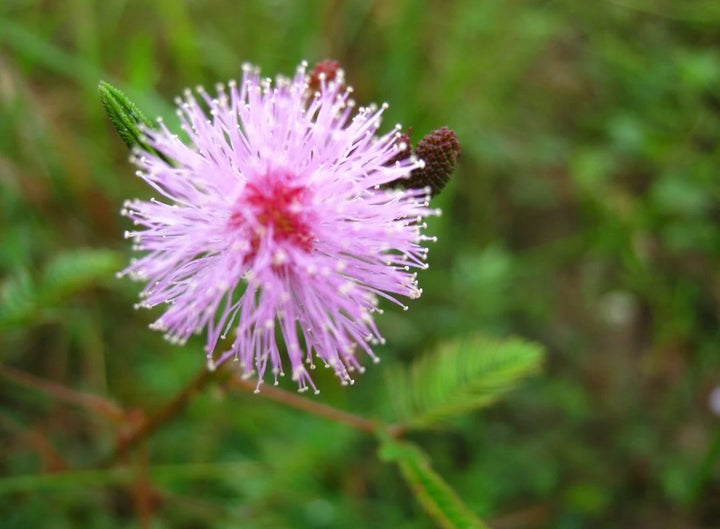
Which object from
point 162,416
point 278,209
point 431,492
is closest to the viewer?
point 278,209

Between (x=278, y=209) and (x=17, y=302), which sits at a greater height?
(x=17, y=302)

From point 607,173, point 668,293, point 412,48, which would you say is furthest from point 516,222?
point 412,48

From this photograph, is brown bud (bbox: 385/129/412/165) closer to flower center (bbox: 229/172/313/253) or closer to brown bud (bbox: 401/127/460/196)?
brown bud (bbox: 401/127/460/196)

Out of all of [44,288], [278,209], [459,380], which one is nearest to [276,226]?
[278,209]

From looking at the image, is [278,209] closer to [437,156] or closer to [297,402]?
[437,156]

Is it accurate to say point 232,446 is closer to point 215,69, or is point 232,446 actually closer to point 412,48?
point 215,69

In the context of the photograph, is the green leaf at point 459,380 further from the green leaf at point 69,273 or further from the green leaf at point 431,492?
the green leaf at point 69,273

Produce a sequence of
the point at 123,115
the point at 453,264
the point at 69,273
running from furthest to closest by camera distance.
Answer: the point at 453,264 < the point at 69,273 < the point at 123,115
